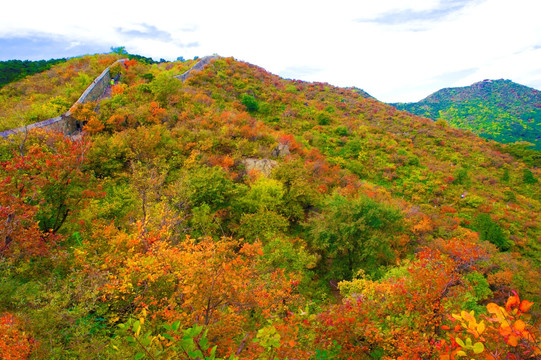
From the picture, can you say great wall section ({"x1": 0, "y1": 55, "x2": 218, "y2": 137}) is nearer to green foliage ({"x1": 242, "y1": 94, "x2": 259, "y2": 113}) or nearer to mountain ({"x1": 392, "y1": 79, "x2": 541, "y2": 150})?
green foliage ({"x1": 242, "y1": 94, "x2": 259, "y2": 113})

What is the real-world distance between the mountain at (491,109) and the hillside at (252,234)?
2672 centimetres

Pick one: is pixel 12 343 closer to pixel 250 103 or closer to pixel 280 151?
pixel 280 151

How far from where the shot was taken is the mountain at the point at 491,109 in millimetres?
58938

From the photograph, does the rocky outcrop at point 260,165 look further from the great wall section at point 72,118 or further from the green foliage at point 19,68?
the green foliage at point 19,68

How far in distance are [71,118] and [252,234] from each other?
1542 centimetres

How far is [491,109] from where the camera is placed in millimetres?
69938

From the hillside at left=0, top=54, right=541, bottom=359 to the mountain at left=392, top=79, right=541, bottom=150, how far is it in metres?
26.7

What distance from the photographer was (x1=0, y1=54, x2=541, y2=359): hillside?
16.5ft

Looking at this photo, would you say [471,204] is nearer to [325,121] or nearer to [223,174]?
[325,121]

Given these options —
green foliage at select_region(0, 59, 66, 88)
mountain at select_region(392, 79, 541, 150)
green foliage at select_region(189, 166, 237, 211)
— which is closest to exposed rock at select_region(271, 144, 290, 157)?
green foliage at select_region(189, 166, 237, 211)

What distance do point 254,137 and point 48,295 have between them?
1841cm

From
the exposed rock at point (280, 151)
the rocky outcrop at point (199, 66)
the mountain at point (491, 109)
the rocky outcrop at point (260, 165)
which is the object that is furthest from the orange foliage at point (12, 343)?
the mountain at point (491, 109)

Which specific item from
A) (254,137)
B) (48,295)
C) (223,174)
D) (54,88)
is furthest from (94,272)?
Answer: (54,88)

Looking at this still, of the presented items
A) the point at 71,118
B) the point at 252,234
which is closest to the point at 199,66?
the point at 71,118
